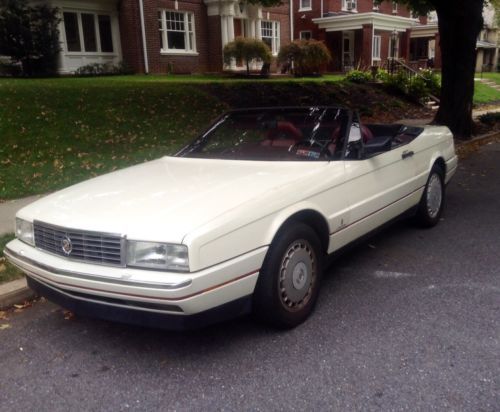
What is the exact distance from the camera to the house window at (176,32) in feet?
76.8

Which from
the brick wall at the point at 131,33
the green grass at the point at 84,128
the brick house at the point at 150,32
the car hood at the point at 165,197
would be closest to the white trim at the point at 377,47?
the brick house at the point at 150,32

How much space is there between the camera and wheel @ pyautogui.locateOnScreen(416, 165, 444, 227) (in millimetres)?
5605

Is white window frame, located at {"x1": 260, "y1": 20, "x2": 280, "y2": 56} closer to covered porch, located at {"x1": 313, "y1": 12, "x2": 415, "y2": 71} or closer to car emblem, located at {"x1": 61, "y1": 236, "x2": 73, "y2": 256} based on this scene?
covered porch, located at {"x1": 313, "y1": 12, "x2": 415, "y2": 71}

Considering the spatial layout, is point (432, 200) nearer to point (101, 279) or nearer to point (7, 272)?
point (101, 279)

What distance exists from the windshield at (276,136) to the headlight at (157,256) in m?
1.66

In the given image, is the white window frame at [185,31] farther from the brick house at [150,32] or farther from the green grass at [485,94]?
the green grass at [485,94]

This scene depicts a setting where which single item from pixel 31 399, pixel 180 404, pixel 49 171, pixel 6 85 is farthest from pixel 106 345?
pixel 6 85

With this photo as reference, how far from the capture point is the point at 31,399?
2975 millimetres

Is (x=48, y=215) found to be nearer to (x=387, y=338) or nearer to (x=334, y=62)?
(x=387, y=338)

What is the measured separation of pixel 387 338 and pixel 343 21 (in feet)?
103

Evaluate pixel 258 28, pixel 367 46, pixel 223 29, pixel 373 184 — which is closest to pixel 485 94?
pixel 367 46

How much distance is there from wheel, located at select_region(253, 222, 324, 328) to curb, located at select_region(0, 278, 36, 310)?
6.79ft

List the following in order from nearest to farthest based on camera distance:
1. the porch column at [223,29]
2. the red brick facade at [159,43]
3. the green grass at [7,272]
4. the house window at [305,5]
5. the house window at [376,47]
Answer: the green grass at [7,272]
the red brick facade at [159,43]
the porch column at [223,29]
the house window at [305,5]
the house window at [376,47]

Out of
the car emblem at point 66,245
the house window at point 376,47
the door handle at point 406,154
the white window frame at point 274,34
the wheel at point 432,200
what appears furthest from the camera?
the house window at point 376,47
